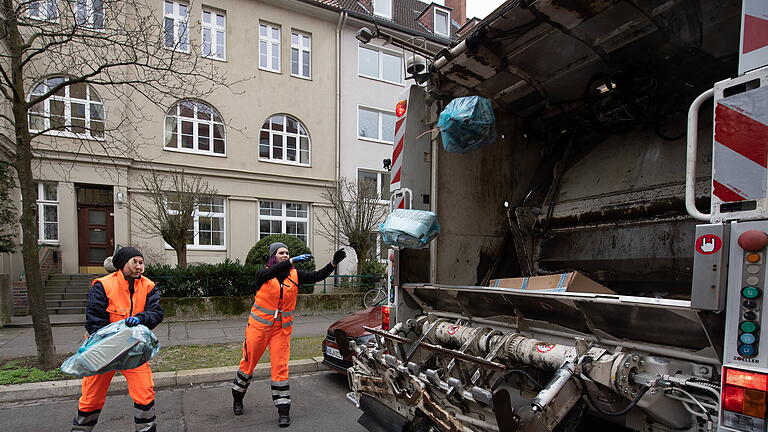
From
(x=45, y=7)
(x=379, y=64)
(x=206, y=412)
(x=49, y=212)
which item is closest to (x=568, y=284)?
(x=206, y=412)

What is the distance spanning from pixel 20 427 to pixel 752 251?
5.21 meters

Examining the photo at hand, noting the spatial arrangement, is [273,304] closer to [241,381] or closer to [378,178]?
[241,381]

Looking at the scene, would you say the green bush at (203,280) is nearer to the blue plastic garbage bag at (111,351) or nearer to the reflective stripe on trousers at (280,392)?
the reflective stripe on trousers at (280,392)

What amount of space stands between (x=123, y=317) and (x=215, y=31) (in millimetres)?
13484

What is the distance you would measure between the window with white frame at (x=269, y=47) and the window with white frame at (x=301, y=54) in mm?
544

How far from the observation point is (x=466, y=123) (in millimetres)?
2768

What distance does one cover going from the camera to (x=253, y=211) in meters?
14.4

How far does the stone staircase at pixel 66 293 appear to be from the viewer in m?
9.80

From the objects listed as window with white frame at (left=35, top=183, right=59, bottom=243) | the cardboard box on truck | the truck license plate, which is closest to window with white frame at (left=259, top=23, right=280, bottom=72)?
window with white frame at (left=35, top=183, right=59, bottom=243)

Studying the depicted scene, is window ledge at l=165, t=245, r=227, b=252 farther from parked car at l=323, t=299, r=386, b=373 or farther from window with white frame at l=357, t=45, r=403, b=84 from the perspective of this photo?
parked car at l=323, t=299, r=386, b=373

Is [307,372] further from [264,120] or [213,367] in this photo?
[264,120]

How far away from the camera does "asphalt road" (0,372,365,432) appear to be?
3697mm

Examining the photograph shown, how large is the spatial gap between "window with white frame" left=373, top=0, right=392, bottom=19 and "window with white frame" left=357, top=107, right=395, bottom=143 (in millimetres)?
4935

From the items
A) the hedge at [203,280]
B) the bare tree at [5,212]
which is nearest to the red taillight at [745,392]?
the hedge at [203,280]
